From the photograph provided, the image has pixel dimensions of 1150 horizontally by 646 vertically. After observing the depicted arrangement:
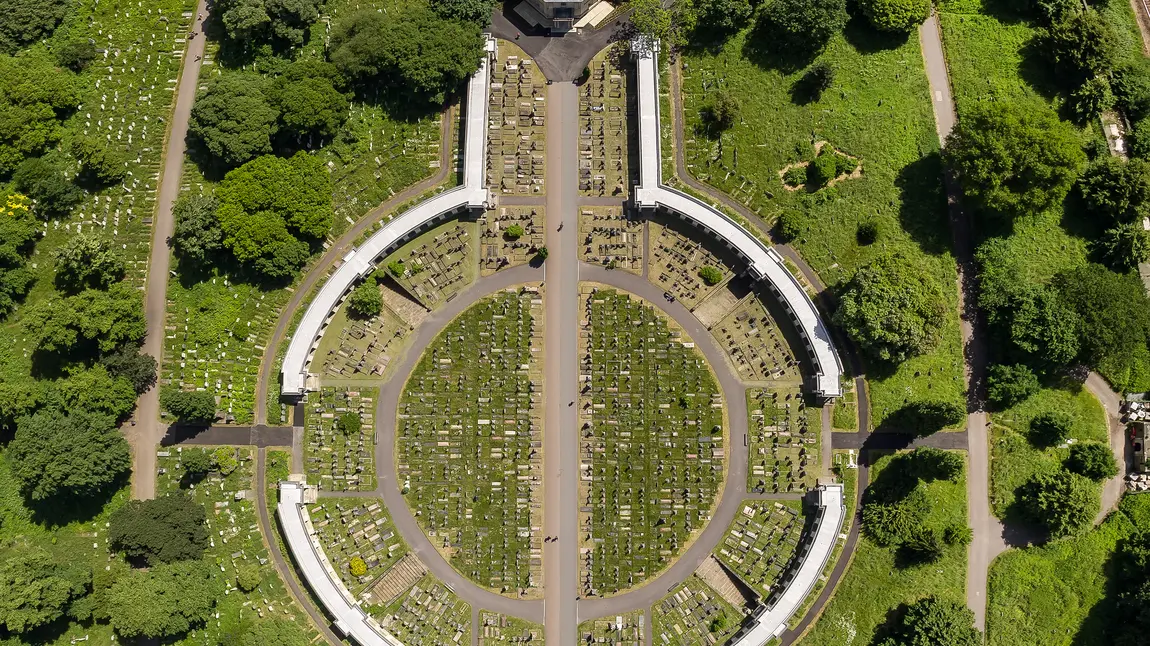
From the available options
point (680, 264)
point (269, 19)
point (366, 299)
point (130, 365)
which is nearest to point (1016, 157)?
point (680, 264)

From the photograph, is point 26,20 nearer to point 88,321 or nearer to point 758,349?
point 88,321

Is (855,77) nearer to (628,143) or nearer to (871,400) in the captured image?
(628,143)

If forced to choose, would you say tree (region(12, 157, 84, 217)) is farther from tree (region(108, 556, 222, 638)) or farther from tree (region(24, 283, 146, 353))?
tree (region(108, 556, 222, 638))

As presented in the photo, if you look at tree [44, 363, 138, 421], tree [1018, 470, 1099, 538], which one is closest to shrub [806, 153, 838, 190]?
tree [1018, 470, 1099, 538]

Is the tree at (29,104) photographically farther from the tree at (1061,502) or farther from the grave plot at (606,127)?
the tree at (1061,502)

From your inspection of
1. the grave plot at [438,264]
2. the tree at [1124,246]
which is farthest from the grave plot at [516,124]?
the tree at [1124,246]

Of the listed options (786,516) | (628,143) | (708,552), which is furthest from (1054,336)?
(628,143)
